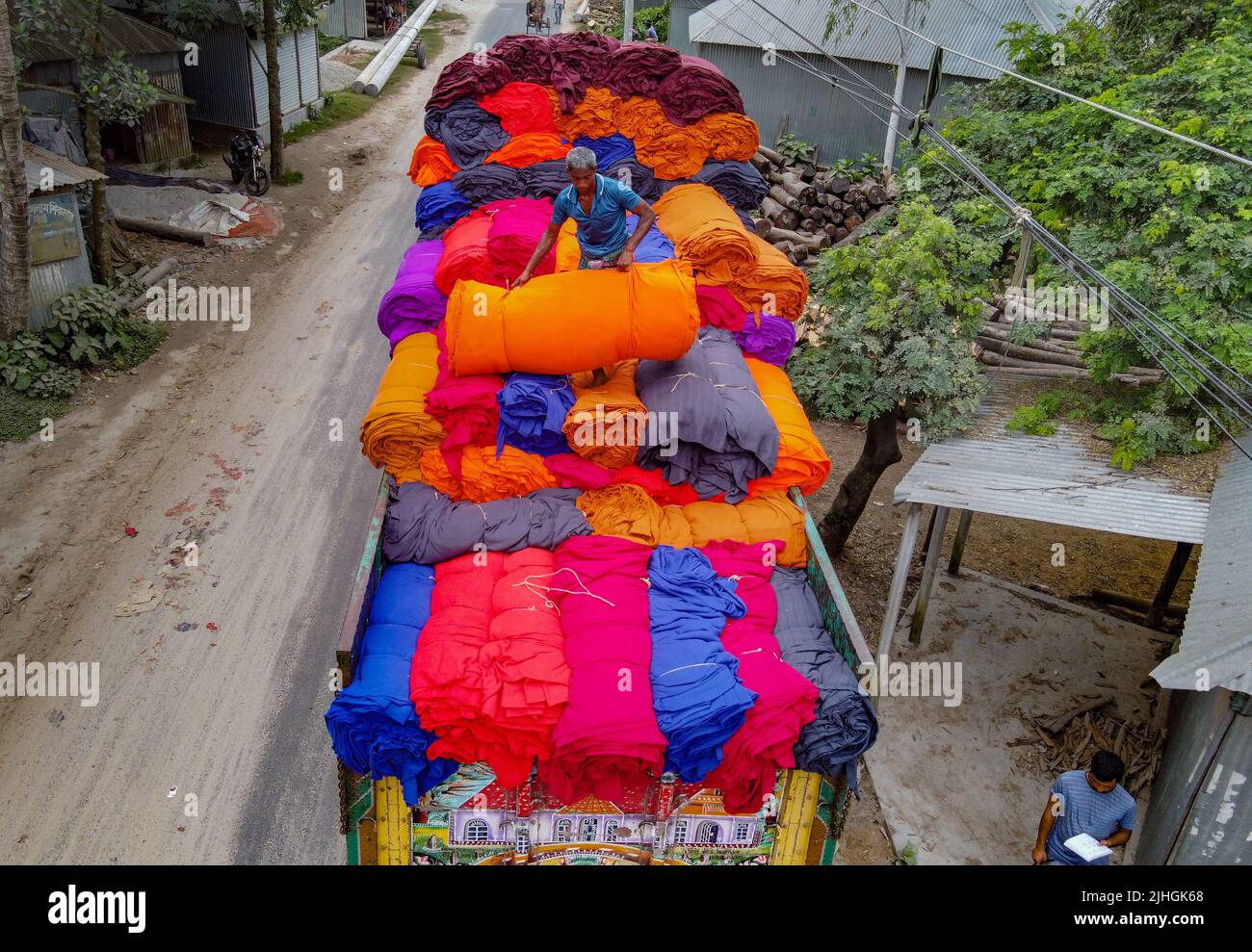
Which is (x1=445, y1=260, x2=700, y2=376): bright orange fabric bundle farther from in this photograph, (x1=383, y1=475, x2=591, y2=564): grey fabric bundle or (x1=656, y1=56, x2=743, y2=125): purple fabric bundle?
(x1=656, y1=56, x2=743, y2=125): purple fabric bundle

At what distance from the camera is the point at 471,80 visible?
32.8 feet

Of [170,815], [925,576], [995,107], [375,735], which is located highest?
[995,107]

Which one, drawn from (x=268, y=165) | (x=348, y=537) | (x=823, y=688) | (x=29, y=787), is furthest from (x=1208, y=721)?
(x=268, y=165)

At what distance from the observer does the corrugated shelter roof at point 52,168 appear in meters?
12.1

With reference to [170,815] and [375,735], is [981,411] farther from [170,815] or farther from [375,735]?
[170,815]

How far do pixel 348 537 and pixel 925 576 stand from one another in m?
5.90

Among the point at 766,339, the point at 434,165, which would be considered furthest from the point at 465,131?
the point at 766,339

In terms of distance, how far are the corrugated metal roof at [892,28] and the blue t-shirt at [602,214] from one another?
13085 mm

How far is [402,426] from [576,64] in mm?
5505

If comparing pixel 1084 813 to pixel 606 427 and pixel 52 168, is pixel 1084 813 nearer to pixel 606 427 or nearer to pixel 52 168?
pixel 606 427

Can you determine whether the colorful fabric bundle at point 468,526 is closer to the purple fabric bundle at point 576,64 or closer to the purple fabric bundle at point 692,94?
the purple fabric bundle at point 576,64

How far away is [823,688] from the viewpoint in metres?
5.36

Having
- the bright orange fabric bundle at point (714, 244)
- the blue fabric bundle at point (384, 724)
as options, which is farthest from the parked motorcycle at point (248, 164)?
the blue fabric bundle at point (384, 724)

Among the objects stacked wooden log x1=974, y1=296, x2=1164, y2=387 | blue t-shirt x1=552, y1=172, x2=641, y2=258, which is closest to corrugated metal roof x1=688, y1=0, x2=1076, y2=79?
stacked wooden log x1=974, y1=296, x2=1164, y2=387
